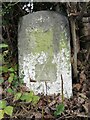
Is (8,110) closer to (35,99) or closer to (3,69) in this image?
(35,99)

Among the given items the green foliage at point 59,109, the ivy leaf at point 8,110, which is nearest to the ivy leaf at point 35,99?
the green foliage at point 59,109

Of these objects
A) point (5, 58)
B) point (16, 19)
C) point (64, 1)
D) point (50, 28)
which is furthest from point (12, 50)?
point (64, 1)

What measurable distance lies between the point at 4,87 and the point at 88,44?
27.2 inches

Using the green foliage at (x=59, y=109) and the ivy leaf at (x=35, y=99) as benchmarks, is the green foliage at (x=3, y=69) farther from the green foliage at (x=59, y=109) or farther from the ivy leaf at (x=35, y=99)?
the green foliage at (x=59, y=109)

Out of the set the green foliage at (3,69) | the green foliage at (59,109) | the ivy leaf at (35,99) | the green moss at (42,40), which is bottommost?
the green foliage at (59,109)

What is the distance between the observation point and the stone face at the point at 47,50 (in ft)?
6.11

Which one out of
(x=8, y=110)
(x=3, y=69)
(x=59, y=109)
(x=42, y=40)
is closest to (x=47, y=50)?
(x=42, y=40)

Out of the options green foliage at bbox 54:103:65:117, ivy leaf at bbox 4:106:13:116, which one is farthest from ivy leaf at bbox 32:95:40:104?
ivy leaf at bbox 4:106:13:116

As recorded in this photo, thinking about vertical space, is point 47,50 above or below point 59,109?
above

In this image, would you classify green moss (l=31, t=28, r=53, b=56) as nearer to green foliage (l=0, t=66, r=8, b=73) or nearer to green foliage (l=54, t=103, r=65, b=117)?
green foliage (l=0, t=66, r=8, b=73)

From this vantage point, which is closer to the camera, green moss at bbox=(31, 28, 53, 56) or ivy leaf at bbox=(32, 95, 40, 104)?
ivy leaf at bbox=(32, 95, 40, 104)

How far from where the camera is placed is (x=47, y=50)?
1.87 metres

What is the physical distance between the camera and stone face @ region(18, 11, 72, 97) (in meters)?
1.86

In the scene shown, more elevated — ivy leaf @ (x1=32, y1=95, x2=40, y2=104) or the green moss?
the green moss
